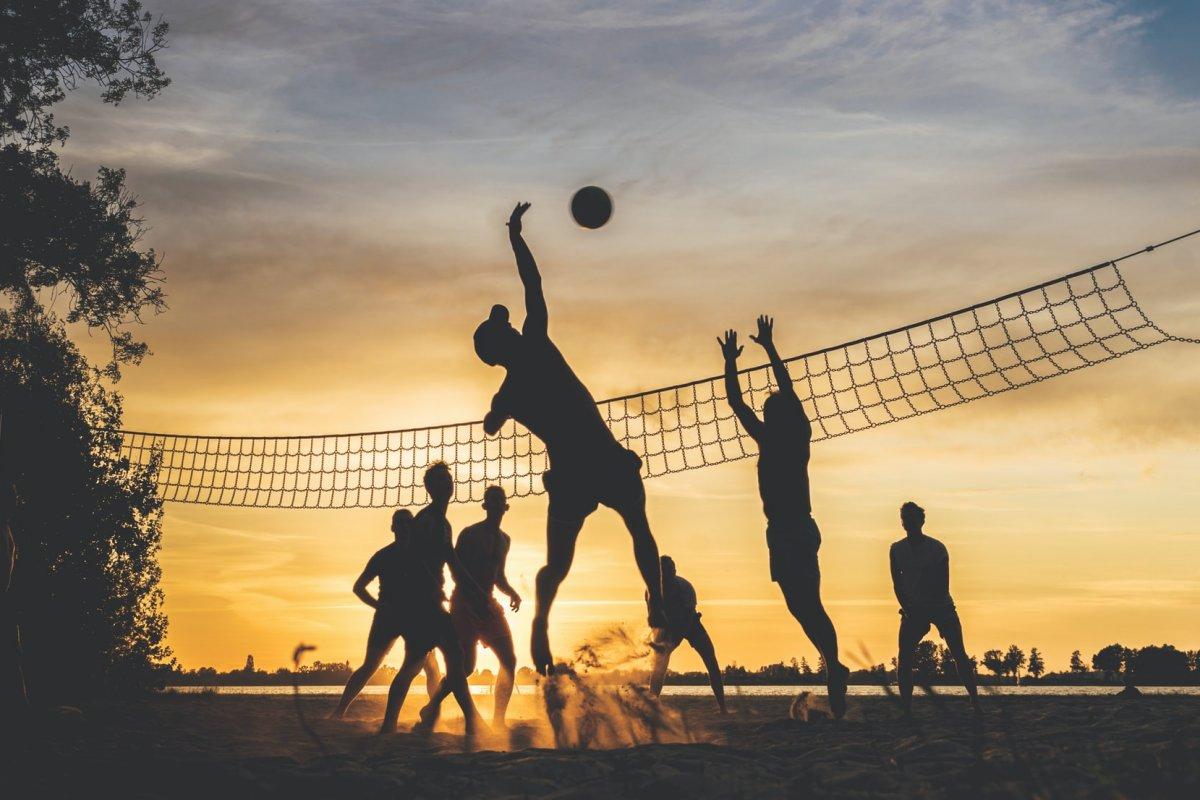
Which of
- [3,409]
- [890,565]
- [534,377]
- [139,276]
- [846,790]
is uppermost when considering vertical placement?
[139,276]

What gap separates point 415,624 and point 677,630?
2.52 m

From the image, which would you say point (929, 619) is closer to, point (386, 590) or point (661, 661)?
point (661, 661)

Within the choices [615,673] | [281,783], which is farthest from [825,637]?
[281,783]

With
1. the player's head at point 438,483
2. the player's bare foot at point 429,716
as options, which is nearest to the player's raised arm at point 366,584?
Result: the player's head at point 438,483

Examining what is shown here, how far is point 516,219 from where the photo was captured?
5.57m

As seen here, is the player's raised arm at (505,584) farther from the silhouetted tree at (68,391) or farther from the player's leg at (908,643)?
the silhouetted tree at (68,391)

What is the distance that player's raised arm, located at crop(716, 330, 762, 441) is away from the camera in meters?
6.61

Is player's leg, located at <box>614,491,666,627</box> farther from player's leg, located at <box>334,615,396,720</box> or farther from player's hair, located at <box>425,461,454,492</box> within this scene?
player's leg, located at <box>334,615,396,720</box>

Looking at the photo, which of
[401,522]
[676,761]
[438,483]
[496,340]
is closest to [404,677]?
[401,522]

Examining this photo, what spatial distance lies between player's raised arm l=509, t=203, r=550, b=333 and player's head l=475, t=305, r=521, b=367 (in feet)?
0.44

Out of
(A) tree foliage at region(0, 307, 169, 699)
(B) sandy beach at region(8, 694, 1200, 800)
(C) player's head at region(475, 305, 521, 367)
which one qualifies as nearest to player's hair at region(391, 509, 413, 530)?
(B) sandy beach at region(8, 694, 1200, 800)

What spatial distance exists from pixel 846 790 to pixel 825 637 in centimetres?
270

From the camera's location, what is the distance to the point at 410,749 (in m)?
6.02

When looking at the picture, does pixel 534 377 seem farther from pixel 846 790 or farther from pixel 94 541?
pixel 94 541
